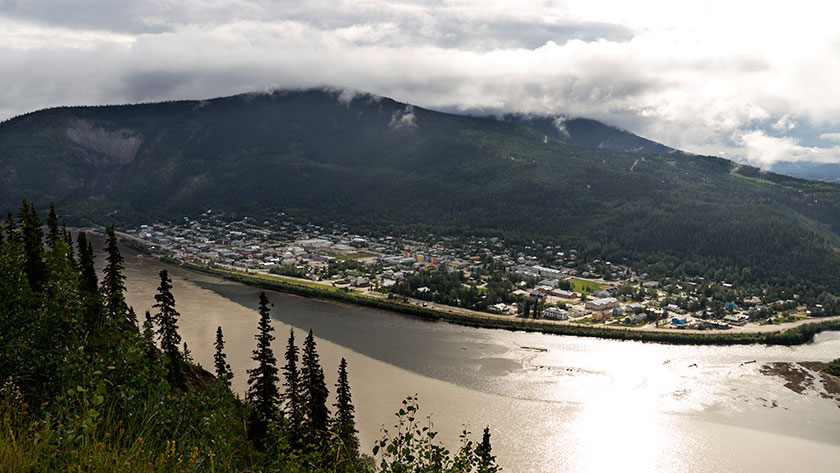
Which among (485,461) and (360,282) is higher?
(485,461)

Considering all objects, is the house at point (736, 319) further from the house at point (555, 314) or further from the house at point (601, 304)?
the house at point (555, 314)

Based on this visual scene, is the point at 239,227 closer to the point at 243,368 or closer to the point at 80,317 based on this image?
the point at 243,368

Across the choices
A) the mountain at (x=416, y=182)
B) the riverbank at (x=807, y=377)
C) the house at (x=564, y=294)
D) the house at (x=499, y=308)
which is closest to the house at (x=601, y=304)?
the house at (x=564, y=294)

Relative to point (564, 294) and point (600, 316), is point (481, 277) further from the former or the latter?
point (600, 316)

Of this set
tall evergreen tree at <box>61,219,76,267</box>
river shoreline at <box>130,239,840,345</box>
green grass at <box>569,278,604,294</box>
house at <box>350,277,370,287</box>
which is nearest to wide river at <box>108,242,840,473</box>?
river shoreline at <box>130,239,840,345</box>

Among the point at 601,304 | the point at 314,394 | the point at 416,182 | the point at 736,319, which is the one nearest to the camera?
the point at 314,394

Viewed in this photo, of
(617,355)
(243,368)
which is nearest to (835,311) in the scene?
(617,355)

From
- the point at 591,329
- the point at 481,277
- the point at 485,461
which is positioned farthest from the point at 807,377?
the point at 485,461
